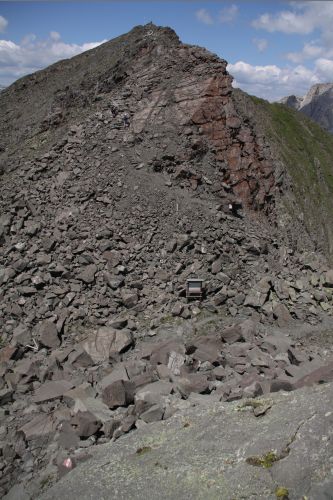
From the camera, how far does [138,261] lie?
19.4 meters

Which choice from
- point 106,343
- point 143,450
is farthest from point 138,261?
point 143,450

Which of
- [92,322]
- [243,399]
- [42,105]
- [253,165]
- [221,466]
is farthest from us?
[42,105]

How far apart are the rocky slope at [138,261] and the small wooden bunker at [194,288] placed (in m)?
0.37

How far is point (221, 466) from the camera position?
9461mm

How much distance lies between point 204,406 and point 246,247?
32.0 feet

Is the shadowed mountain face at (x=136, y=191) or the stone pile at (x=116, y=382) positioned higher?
the shadowed mountain face at (x=136, y=191)

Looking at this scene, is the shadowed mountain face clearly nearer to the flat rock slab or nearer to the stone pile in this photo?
the stone pile

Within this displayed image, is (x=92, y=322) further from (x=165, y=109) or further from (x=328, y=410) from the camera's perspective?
(x=165, y=109)

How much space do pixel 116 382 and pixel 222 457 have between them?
4736mm

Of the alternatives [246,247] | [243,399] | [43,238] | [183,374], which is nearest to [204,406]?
[243,399]

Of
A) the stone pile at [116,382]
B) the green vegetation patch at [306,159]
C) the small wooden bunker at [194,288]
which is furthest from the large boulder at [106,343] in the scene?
the green vegetation patch at [306,159]

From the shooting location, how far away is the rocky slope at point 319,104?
106875mm

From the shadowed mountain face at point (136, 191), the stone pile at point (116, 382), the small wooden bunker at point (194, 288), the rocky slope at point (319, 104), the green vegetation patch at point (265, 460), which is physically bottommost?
Result: the stone pile at point (116, 382)

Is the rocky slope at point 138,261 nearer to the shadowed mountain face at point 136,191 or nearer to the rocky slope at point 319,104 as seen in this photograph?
the shadowed mountain face at point 136,191
